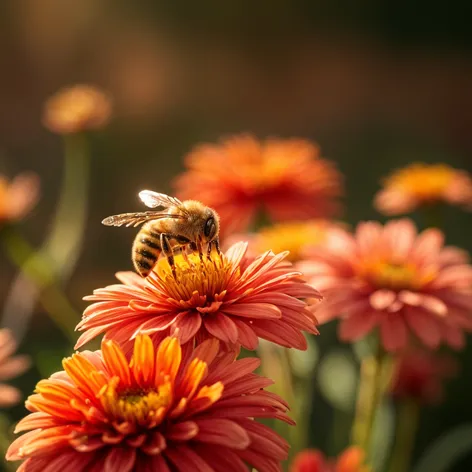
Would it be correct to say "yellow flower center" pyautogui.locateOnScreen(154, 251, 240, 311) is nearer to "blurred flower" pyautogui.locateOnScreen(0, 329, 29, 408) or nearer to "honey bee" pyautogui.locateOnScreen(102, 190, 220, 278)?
"honey bee" pyautogui.locateOnScreen(102, 190, 220, 278)

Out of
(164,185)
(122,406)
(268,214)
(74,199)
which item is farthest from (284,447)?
(164,185)

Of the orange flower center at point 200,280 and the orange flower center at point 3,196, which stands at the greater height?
the orange flower center at point 3,196

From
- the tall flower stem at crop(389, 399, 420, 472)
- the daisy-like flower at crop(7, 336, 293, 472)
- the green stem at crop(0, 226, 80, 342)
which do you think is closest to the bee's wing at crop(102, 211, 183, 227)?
the daisy-like flower at crop(7, 336, 293, 472)

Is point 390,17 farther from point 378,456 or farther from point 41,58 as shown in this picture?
point 378,456

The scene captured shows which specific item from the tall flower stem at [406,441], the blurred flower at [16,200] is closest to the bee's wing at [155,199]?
the blurred flower at [16,200]

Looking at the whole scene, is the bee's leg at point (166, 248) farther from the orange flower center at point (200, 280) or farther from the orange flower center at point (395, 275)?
the orange flower center at point (395, 275)
